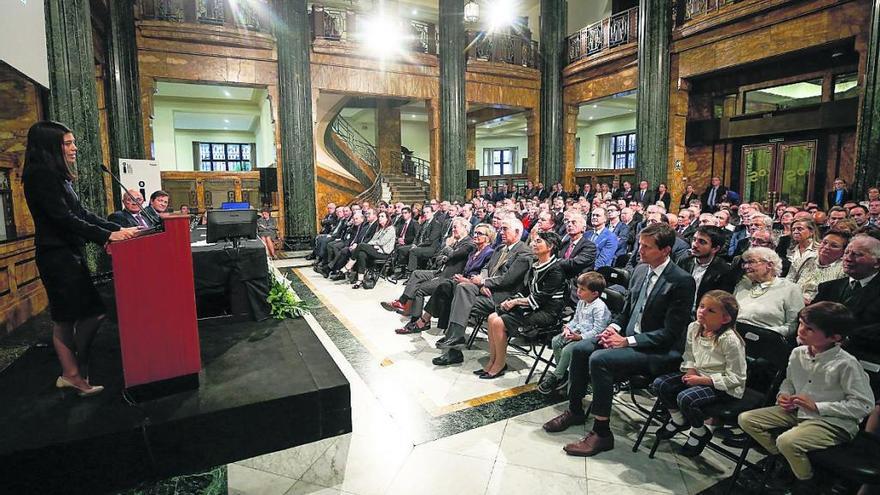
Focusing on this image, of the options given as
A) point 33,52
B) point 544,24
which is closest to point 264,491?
point 33,52

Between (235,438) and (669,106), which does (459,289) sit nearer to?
(235,438)

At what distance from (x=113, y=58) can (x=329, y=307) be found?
7338 mm

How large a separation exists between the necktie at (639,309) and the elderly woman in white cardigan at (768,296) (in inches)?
22.2

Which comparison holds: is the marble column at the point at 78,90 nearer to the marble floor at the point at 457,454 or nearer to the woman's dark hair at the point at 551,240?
the marble floor at the point at 457,454

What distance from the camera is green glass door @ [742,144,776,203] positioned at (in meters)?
10.5

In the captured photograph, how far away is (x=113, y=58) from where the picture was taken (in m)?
9.09

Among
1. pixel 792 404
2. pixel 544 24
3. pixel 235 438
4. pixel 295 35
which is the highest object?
pixel 544 24

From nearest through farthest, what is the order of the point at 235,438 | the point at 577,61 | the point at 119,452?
the point at 119,452
the point at 235,438
the point at 577,61

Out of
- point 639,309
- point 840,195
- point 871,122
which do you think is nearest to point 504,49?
point 871,122

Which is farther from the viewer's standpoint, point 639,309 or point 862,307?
point 639,309

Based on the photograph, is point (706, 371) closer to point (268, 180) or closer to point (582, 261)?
point (582, 261)

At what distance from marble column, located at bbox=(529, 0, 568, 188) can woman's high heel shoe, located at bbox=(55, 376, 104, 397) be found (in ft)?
43.5

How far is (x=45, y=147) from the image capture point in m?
2.24

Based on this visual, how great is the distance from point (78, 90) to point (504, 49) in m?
11.5
